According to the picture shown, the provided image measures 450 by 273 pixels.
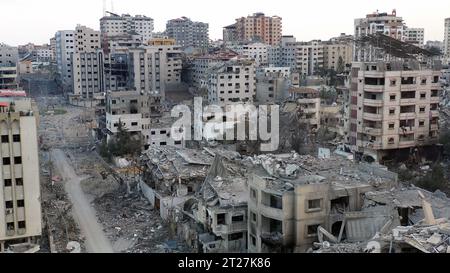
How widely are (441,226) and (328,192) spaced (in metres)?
2.24

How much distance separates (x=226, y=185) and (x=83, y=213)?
15.5 feet

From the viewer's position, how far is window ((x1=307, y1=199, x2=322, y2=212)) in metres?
9.16

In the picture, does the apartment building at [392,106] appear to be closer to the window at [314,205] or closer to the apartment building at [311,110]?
the apartment building at [311,110]

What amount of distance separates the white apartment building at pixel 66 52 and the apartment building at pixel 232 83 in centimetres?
1553

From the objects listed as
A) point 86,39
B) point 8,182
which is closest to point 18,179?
point 8,182

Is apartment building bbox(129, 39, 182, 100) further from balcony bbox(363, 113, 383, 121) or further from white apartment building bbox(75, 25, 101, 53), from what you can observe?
balcony bbox(363, 113, 383, 121)

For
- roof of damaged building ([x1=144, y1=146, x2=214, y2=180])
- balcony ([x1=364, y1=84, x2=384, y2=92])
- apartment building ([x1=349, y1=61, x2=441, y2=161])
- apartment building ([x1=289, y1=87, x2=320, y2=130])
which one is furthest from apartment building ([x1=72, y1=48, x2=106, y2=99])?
balcony ([x1=364, y1=84, x2=384, y2=92])

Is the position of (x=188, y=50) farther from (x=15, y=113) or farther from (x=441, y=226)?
(x=441, y=226)

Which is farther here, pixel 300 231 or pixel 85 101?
pixel 85 101

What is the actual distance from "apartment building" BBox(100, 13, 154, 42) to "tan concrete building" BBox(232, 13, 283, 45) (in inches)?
436

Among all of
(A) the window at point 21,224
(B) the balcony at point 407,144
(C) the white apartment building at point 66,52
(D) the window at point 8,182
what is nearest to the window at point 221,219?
(A) the window at point 21,224
